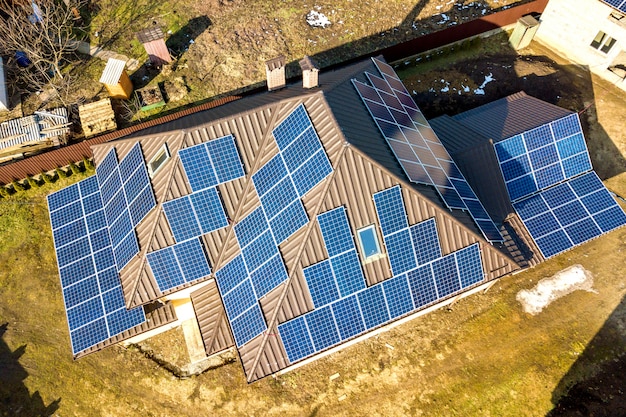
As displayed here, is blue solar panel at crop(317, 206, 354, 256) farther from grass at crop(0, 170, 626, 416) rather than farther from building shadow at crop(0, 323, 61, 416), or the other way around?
building shadow at crop(0, 323, 61, 416)

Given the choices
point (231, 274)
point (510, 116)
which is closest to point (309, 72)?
point (231, 274)

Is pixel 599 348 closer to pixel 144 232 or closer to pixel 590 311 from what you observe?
pixel 590 311

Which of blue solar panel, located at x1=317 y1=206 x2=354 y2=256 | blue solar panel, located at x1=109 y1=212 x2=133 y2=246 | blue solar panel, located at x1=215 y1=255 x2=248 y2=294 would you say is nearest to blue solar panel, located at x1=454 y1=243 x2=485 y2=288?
blue solar panel, located at x1=317 y1=206 x2=354 y2=256

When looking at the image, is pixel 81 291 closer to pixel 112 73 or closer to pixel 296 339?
pixel 296 339

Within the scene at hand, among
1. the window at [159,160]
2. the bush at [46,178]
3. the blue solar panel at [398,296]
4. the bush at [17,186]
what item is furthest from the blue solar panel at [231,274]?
the bush at [17,186]

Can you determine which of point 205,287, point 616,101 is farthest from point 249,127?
point 616,101
